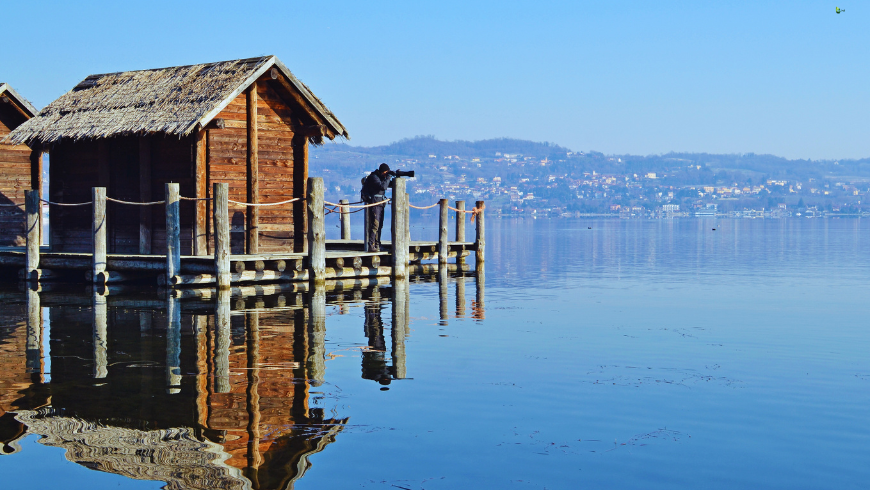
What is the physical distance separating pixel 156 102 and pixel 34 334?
34.1ft

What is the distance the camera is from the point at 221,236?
20547 millimetres

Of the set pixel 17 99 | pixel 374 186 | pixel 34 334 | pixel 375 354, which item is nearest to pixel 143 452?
pixel 375 354

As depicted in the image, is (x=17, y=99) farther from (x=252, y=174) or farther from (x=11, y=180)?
(x=252, y=174)

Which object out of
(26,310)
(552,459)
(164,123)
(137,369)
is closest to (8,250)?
(164,123)

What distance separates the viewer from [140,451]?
7816 millimetres

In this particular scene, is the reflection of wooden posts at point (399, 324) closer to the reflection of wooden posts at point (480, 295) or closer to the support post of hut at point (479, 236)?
the reflection of wooden posts at point (480, 295)

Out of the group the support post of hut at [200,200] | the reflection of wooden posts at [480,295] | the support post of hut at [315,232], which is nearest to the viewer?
the reflection of wooden posts at [480,295]

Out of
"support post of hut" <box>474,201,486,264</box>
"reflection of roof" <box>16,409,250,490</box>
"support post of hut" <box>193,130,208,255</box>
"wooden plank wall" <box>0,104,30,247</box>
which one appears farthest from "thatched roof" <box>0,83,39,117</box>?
"reflection of roof" <box>16,409,250,490</box>

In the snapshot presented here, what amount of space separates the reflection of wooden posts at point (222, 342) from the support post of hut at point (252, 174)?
340 centimetres

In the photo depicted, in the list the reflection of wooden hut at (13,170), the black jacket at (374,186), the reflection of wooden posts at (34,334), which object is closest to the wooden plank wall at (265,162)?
the black jacket at (374,186)

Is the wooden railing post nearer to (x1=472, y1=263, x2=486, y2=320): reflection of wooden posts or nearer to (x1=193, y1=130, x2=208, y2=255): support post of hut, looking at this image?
(x1=472, y1=263, x2=486, y2=320): reflection of wooden posts

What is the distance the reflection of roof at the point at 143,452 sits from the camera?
281 inches

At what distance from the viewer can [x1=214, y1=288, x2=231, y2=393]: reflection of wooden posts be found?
10.7m

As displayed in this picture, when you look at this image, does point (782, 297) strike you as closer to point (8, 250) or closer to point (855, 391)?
point (855, 391)
